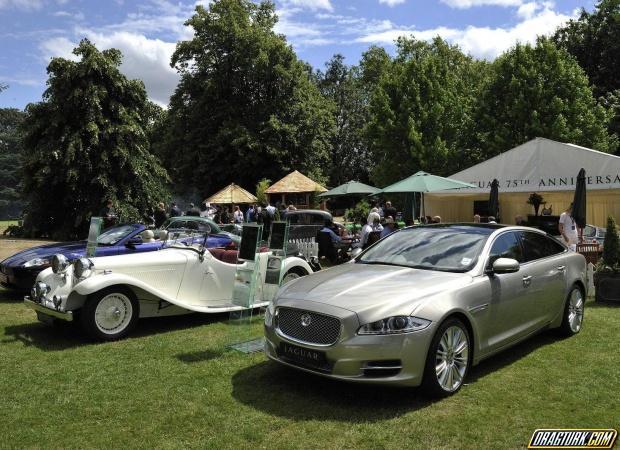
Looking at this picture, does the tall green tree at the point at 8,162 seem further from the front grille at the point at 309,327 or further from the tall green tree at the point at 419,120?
the front grille at the point at 309,327

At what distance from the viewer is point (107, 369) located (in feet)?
18.0

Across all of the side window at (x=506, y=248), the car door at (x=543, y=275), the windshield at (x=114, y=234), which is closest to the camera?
the side window at (x=506, y=248)

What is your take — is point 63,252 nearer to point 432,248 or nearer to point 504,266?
point 432,248

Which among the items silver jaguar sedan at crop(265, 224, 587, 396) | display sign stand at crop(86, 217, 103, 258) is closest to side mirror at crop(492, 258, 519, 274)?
silver jaguar sedan at crop(265, 224, 587, 396)

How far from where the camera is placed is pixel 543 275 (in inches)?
229

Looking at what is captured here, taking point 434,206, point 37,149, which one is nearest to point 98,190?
point 37,149

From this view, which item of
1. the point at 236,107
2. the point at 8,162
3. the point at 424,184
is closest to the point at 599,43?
the point at 236,107

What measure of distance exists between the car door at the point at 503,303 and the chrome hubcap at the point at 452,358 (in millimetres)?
307

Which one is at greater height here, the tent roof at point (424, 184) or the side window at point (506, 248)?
the tent roof at point (424, 184)

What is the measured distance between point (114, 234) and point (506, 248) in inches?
288

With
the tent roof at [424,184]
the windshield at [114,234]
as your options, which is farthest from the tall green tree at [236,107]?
the windshield at [114,234]

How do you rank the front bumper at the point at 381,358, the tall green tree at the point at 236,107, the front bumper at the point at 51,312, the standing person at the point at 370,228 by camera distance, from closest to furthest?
1. the front bumper at the point at 381,358
2. the front bumper at the point at 51,312
3. the standing person at the point at 370,228
4. the tall green tree at the point at 236,107

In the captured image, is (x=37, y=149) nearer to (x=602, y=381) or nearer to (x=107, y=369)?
(x=107, y=369)

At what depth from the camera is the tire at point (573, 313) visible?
638 cm
